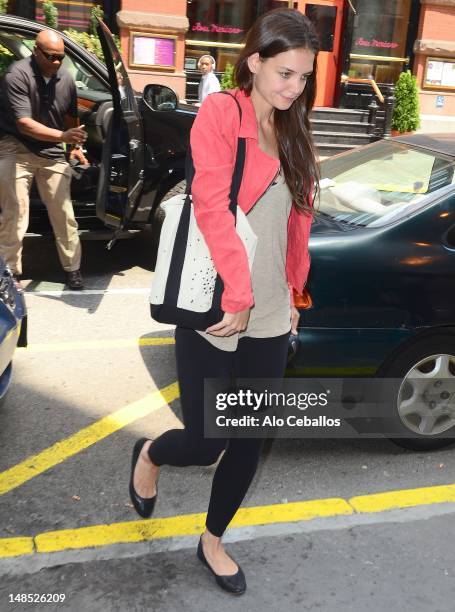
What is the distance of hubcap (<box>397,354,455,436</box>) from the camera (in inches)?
139

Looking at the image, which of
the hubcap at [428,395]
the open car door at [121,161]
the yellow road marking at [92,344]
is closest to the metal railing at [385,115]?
the open car door at [121,161]

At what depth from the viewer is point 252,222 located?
225 cm

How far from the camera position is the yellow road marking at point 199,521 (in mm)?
2859

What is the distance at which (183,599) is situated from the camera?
2.60 meters

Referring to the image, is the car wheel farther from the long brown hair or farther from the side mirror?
the side mirror

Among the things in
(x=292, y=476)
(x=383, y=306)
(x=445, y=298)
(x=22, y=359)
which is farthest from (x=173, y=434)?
(x=22, y=359)

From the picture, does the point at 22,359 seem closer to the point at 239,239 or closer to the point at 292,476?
the point at 292,476

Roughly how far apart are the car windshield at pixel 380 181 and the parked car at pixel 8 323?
5.31ft

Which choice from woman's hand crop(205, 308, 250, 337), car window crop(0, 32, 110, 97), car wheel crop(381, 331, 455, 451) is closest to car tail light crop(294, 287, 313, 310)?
car wheel crop(381, 331, 455, 451)

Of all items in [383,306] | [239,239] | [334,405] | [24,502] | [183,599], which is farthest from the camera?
[334,405]

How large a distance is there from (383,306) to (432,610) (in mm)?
1305

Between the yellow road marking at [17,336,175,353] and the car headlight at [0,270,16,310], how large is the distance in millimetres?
1233

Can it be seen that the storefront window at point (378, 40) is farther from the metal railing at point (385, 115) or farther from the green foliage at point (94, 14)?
the green foliage at point (94, 14)

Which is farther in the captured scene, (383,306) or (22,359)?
(22,359)
